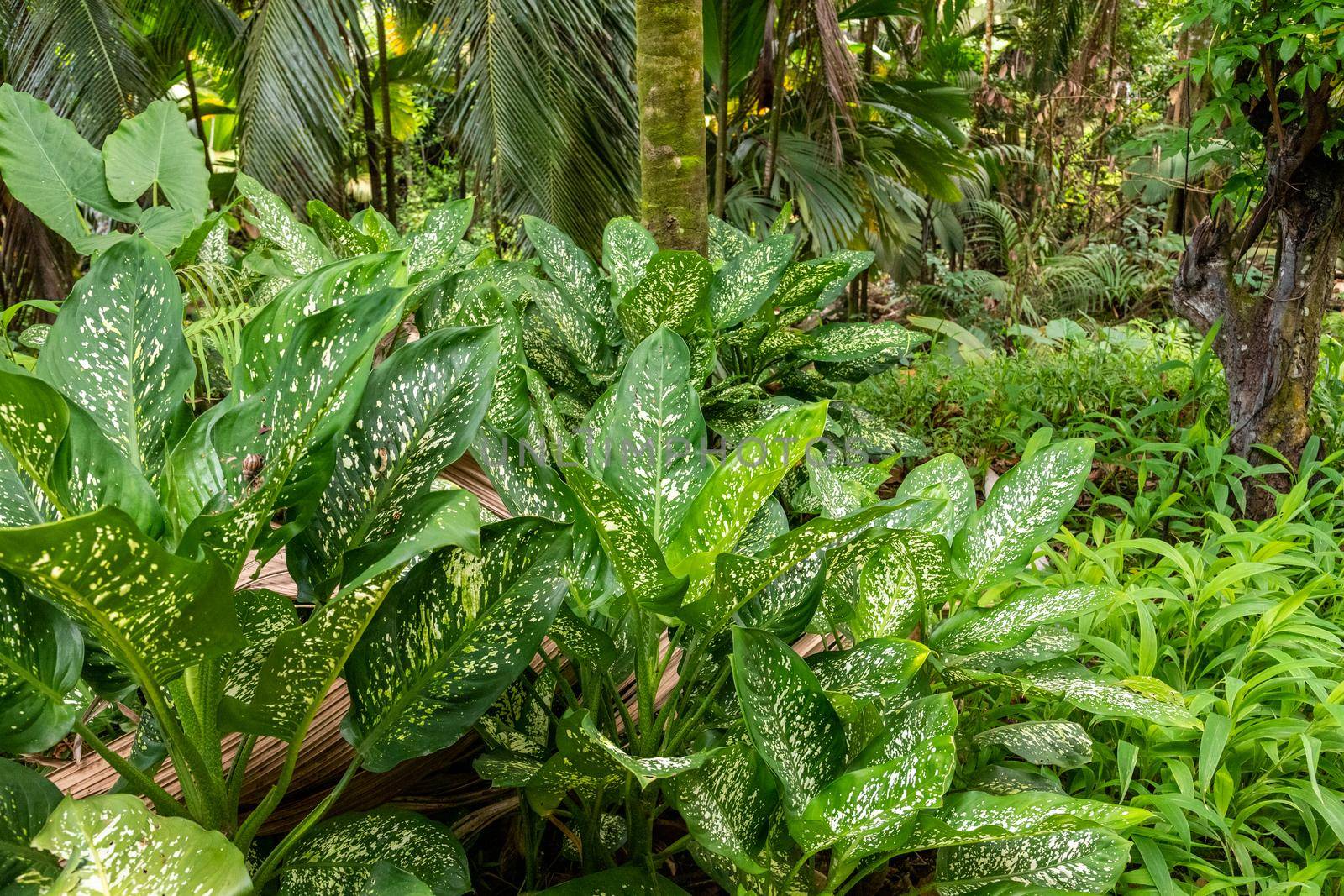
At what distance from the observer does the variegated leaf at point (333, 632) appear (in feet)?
2.48

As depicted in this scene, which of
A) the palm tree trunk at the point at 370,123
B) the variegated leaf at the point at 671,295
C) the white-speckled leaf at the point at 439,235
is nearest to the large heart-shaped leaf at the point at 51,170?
the white-speckled leaf at the point at 439,235

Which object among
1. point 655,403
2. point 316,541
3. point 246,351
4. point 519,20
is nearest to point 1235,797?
point 655,403

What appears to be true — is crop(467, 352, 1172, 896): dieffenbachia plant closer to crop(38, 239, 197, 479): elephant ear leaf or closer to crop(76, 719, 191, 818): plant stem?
crop(76, 719, 191, 818): plant stem

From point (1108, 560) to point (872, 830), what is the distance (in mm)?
1296

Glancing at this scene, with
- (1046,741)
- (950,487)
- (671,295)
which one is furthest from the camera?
(671,295)

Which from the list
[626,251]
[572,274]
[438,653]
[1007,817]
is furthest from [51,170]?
[1007,817]

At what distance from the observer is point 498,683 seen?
35.0 inches

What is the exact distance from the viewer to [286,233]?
193cm

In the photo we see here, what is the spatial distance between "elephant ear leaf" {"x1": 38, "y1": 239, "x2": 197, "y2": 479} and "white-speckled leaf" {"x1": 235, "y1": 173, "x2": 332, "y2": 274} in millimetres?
951

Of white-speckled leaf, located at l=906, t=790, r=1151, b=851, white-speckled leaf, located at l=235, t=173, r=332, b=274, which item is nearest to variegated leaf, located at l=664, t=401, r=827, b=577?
white-speckled leaf, located at l=906, t=790, r=1151, b=851

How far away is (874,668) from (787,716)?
0.50ft

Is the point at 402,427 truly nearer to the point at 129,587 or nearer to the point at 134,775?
the point at 129,587

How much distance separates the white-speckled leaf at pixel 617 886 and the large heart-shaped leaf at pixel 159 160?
1.78m

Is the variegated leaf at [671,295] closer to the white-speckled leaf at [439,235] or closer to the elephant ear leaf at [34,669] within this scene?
the white-speckled leaf at [439,235]
